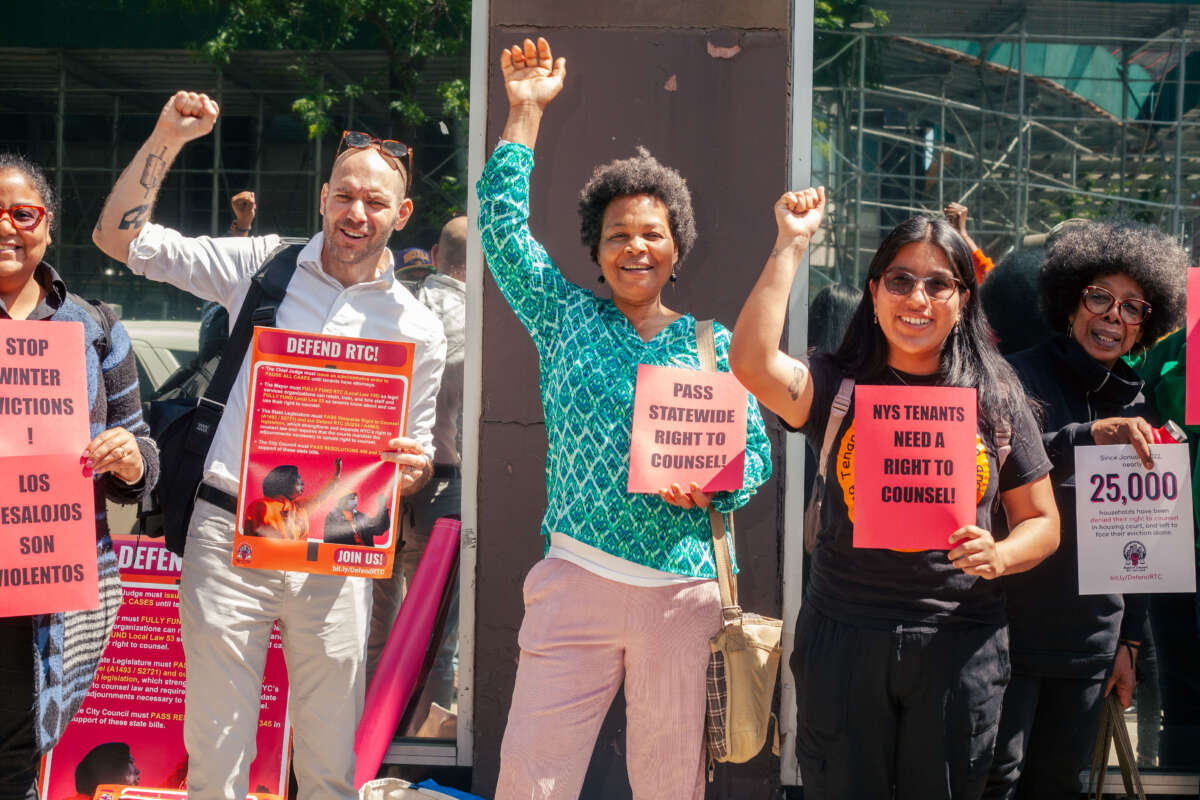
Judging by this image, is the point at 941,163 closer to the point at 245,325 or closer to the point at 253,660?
the point at 245,325

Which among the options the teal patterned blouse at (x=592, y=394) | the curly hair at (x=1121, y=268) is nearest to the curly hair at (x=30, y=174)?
the teal patterned blouse at (x=592, y=394)

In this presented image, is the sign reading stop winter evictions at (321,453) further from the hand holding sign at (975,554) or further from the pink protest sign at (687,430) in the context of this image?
the hand holding sign at (975,554)

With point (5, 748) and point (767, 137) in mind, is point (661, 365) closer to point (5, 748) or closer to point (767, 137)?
point (767, 137)

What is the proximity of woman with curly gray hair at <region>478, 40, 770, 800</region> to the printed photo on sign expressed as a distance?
927mm

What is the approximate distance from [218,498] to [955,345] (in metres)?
2.02

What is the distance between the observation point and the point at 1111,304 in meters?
3.29

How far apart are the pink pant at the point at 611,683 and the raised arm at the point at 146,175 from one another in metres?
1.53

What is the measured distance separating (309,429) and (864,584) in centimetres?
156

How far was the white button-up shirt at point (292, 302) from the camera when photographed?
3.23 m

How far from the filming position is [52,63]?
179 inches

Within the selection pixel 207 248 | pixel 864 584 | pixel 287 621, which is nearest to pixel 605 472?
pixel 864 584

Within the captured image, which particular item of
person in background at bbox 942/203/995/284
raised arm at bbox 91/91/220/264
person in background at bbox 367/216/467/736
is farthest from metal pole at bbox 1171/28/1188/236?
raised arm at bbox 91/91/220/264

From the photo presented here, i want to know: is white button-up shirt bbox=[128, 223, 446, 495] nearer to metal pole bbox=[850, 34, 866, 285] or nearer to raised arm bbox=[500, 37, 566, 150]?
raised arm bbox=[500, 37, 566, 150]

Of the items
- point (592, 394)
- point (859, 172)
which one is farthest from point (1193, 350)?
point (592, 394)
